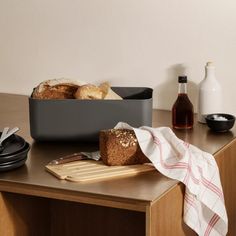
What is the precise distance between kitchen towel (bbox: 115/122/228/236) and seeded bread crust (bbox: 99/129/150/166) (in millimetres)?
20

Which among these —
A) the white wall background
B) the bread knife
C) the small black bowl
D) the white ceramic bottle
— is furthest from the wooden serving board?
the white wall background

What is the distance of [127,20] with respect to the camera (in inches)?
71.3

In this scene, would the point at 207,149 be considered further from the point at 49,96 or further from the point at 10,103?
the point at 10,103

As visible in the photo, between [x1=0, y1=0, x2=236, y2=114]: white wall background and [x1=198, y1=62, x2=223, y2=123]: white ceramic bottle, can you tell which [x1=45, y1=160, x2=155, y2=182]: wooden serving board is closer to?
[x1=198, y1=62, x2=223, y2=123]: white ceramic bottle

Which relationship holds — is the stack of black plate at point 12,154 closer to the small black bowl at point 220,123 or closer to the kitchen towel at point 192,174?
the kitchen towel at point 192,174

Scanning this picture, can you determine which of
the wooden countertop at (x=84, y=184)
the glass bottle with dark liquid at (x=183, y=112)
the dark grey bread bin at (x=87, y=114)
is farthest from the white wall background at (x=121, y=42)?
the dark grey bread bin at (x=87, y=114)

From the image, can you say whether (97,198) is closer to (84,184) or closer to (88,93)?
(84,184)

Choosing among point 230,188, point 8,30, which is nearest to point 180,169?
point 230,188

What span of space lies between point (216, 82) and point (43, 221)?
68 centimetres

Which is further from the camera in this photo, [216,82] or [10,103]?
[10,103]

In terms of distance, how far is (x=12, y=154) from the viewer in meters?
1.16

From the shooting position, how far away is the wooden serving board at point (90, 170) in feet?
3.62

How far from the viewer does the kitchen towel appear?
1116 millimetres

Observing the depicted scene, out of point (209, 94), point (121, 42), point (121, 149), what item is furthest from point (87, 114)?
point (121, 42)
